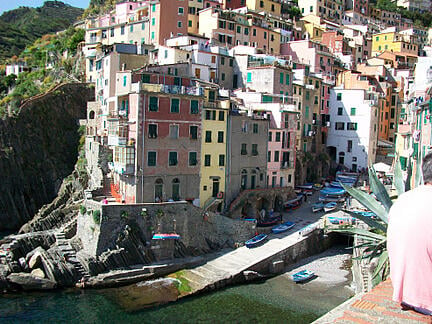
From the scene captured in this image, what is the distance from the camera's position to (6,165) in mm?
55812

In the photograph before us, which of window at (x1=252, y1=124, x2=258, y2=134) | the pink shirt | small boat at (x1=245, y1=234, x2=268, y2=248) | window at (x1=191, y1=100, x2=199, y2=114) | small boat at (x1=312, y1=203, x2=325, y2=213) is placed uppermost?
window at (x1=191, y1=100, x2=199, y2=114)

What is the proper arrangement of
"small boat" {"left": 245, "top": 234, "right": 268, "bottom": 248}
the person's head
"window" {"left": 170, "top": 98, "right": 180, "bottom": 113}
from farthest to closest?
1. "window" {"left": 170, "top": 98, "right": 180, "bottom": 113}
2. "small boat" {"left": 245, "top": 234, "right": 268, "bottom": 248}
3. the person's head

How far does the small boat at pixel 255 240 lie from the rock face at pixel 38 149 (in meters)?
29.7

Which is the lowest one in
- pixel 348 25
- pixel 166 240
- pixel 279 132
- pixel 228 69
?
pixel 166 240

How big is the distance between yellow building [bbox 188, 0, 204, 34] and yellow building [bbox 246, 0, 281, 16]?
12131 millimetres

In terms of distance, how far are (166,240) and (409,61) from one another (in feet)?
227

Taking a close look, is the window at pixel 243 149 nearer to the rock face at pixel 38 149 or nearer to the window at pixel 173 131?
the window at pixel 173 131

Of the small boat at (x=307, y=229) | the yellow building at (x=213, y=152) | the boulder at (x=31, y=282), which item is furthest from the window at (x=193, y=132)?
the boulder at (x=31, y=282)

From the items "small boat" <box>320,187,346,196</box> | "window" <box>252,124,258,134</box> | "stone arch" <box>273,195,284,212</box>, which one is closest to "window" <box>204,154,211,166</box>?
"window" <box>252,124,258,134</box>

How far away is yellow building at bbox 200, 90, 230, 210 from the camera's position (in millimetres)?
41688

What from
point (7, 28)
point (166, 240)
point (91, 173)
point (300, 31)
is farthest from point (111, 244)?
point (7, 28)

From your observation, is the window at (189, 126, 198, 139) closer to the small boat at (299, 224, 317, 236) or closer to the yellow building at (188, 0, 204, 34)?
the small boat at (299, 224, 317, 236)

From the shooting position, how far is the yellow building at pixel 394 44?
3563 inches

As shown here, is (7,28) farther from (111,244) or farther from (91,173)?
(111,244)
